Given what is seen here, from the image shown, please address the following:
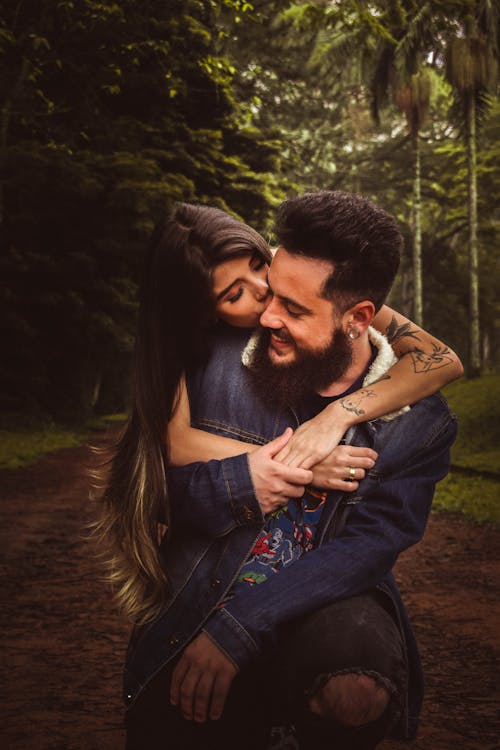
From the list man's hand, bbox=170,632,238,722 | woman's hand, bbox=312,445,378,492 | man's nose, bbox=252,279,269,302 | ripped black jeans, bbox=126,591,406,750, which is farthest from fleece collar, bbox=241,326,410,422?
man's hand, bbox=170,632,238,722

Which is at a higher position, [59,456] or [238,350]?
[238,350]

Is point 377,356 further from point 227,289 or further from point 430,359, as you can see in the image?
point 227,289

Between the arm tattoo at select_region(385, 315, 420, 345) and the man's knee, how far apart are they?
4.54 ft

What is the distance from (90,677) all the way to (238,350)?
2478 millimetres

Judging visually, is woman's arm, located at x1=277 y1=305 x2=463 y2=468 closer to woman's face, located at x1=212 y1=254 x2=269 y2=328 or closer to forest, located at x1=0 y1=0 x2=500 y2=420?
woman's face, located at x1=212 y1=254 x2=269 y2=328

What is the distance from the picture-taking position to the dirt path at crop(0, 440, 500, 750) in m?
3.60

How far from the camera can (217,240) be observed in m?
2.83

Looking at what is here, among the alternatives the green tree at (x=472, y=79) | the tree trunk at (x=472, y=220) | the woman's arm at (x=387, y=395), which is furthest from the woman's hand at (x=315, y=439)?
the tree trunk at (x=472, y=220)

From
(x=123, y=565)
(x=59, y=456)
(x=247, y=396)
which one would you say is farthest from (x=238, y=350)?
(x=59, y=456)

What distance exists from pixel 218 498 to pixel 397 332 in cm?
111

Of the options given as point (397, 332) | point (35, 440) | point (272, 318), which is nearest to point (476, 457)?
point (35, 440)

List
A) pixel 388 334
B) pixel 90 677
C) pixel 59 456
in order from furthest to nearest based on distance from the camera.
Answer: pixel 59 456, pixel 90 677, pixel 388 334

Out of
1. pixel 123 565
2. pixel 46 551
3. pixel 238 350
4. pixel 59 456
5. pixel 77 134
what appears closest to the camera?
pixel 123 565

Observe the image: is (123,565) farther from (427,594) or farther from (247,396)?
(427,594)
